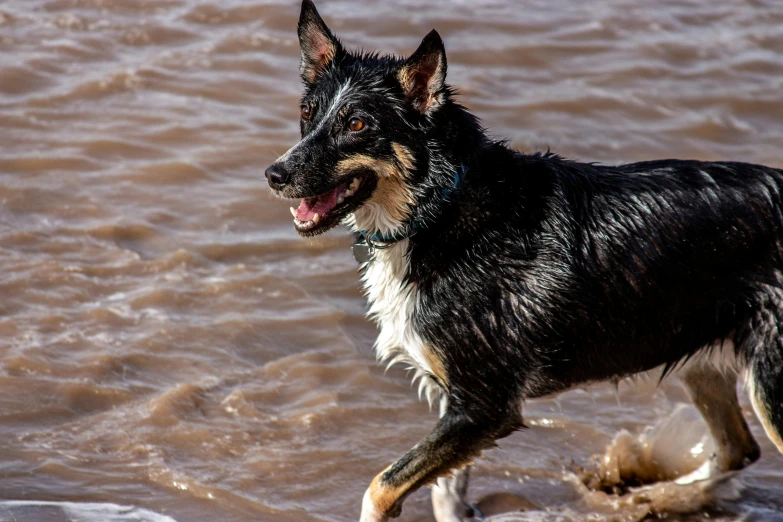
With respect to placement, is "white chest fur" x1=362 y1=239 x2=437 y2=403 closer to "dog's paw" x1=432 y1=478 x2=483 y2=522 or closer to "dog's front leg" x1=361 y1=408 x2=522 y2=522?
"dog's front leg" x1=361 y1=408 x2=522 y2=522

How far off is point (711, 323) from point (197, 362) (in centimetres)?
295

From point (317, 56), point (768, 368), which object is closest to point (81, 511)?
point (317, 56)

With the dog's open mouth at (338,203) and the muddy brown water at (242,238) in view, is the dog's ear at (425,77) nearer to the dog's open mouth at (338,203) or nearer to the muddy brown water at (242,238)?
the dog's open mouth at (338,203)

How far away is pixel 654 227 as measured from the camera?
4398 mm

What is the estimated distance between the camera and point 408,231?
4418 millimetres

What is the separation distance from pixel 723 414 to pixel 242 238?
138 inches

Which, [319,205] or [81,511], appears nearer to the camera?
[319,205]

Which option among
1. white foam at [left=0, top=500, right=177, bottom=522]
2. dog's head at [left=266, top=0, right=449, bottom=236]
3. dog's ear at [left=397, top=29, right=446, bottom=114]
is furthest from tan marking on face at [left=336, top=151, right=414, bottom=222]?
white foam at [left=0, top=500, right=177, bottom=522]

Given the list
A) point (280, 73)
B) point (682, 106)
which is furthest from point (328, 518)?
point (682, 106)

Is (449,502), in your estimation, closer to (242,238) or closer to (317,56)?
(317,56)

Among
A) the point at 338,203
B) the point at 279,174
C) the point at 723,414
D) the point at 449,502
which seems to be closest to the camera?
the point at 279,174

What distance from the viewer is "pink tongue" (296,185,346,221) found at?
4.39 metres

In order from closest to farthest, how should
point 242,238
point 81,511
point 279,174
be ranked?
point 279,174 < point 81,511 < point 242,238

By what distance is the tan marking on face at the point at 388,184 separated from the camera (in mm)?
4316
